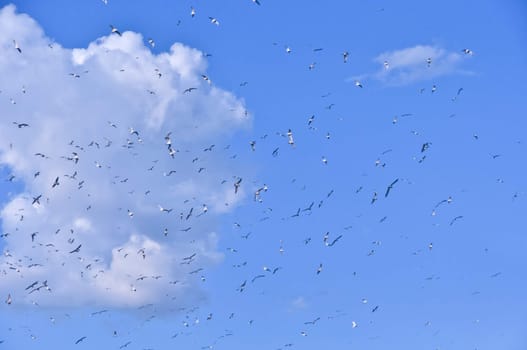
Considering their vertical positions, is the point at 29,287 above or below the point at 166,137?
below

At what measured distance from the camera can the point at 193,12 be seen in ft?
206

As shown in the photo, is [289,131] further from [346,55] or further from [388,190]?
[388,190]

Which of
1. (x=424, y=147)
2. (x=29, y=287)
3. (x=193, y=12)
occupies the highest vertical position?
(x=193, y=12)

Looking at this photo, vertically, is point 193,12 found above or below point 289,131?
above

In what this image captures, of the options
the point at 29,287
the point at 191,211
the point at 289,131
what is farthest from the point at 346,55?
the point at 29,287

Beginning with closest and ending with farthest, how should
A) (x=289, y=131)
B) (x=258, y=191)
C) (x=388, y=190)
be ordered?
(x=388, y=190) < (x=289, y=131) < (x=258, y=191)

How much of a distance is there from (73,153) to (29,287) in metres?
14.0

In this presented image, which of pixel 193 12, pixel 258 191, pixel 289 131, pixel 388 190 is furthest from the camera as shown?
pixel 258 191

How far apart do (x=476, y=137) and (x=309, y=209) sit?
1581 centimetres

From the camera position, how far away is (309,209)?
6419cm

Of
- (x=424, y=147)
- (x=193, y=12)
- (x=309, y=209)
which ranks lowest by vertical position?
(x=309, y=209)

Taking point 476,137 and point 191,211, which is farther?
point 191,211

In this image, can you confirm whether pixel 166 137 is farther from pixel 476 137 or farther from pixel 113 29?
pixel 476 137

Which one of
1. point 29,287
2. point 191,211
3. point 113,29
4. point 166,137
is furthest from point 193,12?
point 29,287
